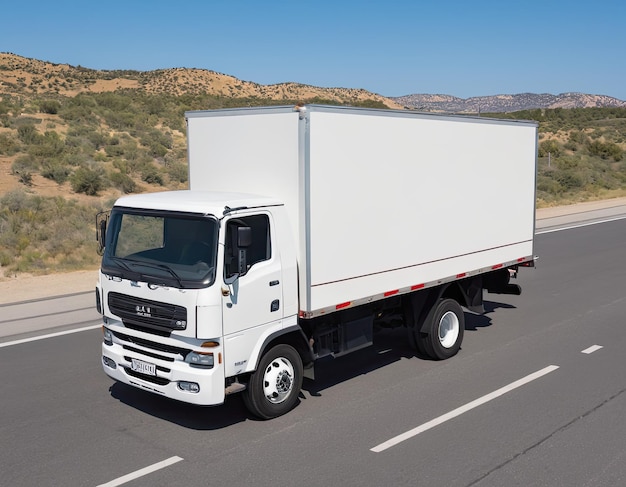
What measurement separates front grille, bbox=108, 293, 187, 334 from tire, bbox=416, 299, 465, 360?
412 cm

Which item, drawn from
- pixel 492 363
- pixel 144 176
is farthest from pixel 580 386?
pixel 144 176

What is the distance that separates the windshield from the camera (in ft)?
23.7

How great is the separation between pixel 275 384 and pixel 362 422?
1.06 meters

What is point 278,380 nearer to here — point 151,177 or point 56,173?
point 56,173

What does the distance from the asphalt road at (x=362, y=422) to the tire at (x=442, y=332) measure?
189 mm

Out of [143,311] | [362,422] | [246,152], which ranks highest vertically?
[246,152]

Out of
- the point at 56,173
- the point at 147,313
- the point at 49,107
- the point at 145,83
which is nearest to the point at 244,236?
the point at 147,313

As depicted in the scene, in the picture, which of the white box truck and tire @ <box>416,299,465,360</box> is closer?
the white box truck

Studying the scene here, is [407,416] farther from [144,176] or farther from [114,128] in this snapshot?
[114,128]

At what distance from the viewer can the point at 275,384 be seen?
26.0ft

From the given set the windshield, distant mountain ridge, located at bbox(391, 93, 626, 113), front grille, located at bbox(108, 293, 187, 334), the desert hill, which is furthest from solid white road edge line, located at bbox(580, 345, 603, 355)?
distant mountain ridge, located at bbox(391, 93, 626, 113)

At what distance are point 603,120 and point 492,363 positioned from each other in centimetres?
9399

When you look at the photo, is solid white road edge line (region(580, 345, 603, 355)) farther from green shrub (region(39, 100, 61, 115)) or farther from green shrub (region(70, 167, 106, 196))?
green shrub (region(39, 100, 61, 115))

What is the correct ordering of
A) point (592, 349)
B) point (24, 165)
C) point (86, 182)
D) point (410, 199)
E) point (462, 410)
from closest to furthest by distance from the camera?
point (462, 410) < point (410, 199) < point (592, 349) < point (86, 182) < point (24, 165)
